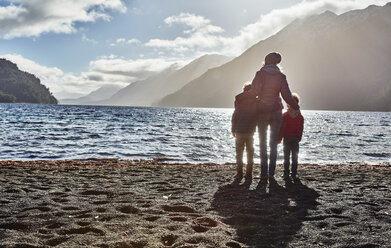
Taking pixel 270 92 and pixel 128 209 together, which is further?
pixel 270 92

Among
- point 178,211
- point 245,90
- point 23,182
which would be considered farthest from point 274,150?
point 23,182

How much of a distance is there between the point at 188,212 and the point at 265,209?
1637 mm

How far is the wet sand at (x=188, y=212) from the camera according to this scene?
468 cm

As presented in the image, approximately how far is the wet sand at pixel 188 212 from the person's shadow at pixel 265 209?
0.02 metres

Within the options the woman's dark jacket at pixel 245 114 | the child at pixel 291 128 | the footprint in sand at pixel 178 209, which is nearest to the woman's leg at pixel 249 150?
the woman's dark jacket at pixel 245 114

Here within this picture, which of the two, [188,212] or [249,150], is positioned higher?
[249,150]

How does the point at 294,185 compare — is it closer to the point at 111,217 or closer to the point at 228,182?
the point at 228,182

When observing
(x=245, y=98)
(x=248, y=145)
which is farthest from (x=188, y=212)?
(x=245, y=98)

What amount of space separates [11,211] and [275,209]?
531 centimetres

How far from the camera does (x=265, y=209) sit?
21.1 ft

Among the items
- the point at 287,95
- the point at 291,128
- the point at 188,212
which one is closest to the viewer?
the point at 188,212

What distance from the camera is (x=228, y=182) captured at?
32.0 feet

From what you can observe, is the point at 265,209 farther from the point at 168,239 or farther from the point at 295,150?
the point at 295,150

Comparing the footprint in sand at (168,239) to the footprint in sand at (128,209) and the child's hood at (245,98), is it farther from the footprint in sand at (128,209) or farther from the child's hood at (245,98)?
the child's hood at (245,98)
